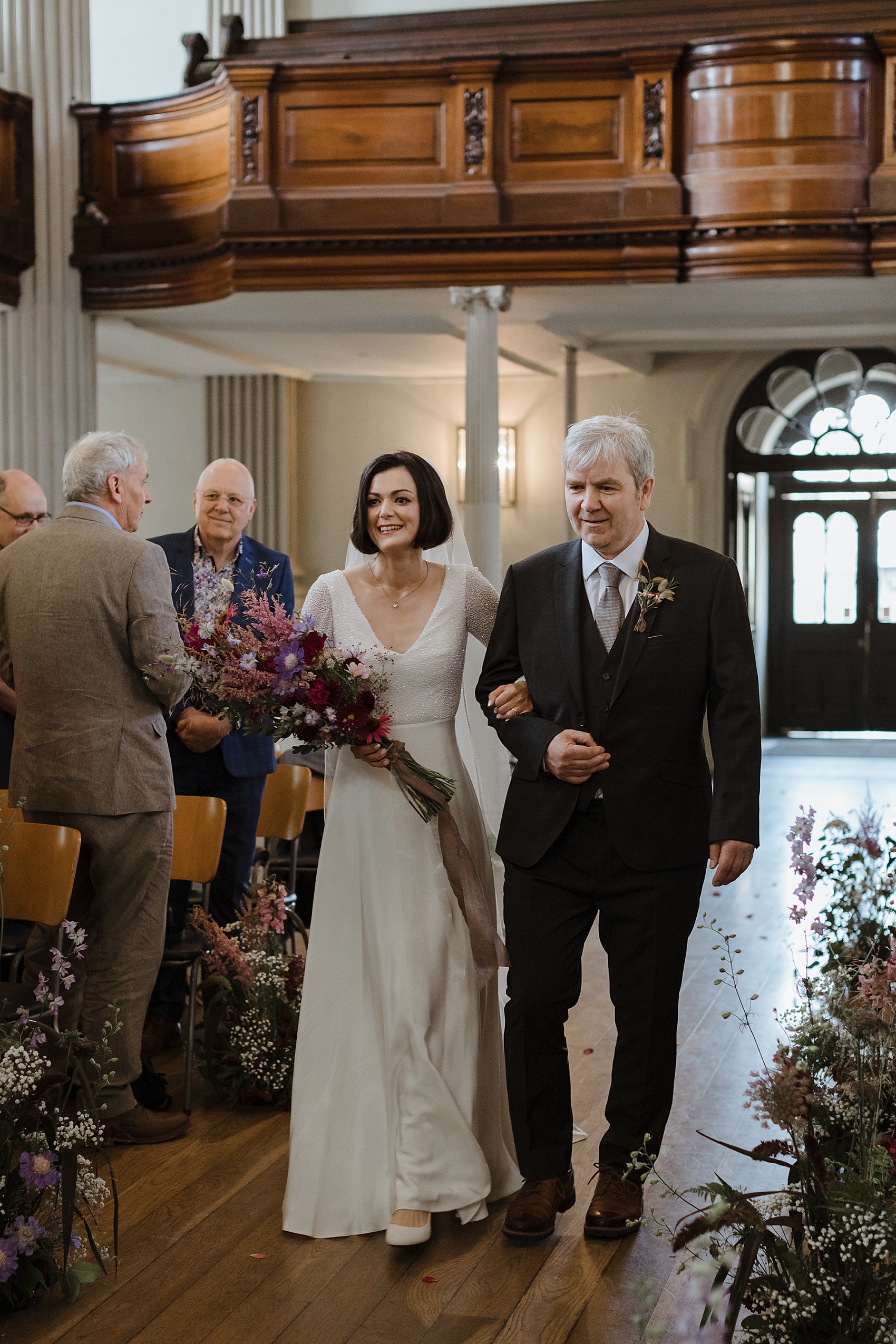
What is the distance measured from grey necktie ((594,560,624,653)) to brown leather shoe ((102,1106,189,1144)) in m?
1.88

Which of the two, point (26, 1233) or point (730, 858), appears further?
A: point (730, 858)

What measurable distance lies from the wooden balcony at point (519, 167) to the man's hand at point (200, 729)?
4939 millimetres

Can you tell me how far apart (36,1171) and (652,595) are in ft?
5.51

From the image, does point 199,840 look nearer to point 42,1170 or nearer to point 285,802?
point 285,802

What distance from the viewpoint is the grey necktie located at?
3.14m

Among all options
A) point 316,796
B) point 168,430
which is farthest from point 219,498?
point 168,430

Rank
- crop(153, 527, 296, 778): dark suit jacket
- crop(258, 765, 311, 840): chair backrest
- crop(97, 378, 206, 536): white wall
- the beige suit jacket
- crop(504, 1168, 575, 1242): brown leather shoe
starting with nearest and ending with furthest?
crop(504, 1168, 575, 1242): brown leather shoe, the beige suit jacket, crop(153, 527, 296, 778): dark suit jacket, crop(258, 765, 311, 840): chair backrest, crop(97, 378, 206, 536): white wall

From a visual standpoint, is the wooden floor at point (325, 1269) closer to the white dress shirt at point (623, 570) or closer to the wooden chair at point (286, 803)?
the wooden chair at point (286, 803)

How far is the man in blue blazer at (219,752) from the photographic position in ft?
15.0

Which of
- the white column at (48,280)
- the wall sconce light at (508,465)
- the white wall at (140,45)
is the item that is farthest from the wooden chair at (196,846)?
the wall sconce light at (508,465)

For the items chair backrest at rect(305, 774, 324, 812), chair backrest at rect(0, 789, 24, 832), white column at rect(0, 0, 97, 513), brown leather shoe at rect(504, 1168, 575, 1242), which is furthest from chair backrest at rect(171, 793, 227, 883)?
white column at rect(0, 0, 97, 513)

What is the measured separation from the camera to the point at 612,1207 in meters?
3.16

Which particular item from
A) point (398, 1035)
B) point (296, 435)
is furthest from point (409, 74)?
point (398, 1035)

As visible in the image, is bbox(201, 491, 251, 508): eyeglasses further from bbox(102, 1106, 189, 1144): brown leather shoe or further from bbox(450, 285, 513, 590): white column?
bbox(450, 285, 513, 590): white column
